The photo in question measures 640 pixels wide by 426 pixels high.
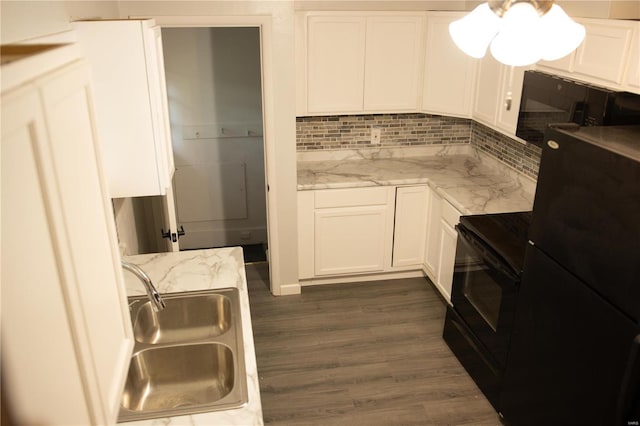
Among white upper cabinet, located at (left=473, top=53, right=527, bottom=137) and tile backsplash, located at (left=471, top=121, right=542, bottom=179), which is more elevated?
white upper cabinet, located at (left=473, top=53, right=527, bottom=137)

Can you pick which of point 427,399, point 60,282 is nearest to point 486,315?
point 427,399

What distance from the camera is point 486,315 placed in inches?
107

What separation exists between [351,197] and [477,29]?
7.83 ft

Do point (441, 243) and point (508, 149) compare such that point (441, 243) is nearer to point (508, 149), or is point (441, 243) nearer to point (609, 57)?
point (508, 149)

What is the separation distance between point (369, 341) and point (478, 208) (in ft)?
3.56

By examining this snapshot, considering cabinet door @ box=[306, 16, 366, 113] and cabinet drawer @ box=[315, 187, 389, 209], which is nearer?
cabinet door @ box=[306, 16, 366, 113]

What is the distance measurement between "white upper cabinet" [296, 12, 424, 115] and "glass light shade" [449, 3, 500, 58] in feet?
7.33

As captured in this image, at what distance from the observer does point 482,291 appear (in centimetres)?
273

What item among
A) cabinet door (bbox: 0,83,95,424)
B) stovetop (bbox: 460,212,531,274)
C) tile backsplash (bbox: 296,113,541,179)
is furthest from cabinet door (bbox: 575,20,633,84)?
cabinet door (bbox: 0,83,95,424)

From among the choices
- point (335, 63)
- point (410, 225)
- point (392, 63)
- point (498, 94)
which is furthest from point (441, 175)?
point (335, 63)

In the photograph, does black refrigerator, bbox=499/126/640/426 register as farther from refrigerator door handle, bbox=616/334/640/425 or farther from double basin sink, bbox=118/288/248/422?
double basin sink, bbox=118/288/248/422

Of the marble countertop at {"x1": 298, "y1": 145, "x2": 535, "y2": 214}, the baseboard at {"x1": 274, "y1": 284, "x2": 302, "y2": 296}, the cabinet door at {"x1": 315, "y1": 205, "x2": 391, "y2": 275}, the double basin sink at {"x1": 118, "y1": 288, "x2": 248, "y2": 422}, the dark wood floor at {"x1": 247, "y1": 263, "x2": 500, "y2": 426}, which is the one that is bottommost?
the dark wood floor at {"x1": 247, "y1": 263, "x2": 500, "y2": 426}

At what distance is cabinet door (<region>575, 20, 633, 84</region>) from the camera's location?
82.7 inches

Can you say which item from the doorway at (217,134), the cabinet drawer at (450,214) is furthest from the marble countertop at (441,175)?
the doorway at (217,134)
